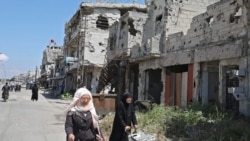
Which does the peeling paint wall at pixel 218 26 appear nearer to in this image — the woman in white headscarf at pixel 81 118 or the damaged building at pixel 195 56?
the damaged building at pixel 195 56

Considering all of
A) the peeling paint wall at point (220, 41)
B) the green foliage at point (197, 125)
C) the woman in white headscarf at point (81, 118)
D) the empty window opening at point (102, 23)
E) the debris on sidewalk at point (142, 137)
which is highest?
the empty window opening at point (102, 23)

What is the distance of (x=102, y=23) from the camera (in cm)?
4047

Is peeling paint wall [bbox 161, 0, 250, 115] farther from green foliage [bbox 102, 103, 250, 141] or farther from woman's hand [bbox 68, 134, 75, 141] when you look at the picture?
woman's hand [bbox 68, 134, 75, 141]

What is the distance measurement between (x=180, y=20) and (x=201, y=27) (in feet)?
14.0

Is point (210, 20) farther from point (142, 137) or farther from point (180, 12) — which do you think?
point (142, 137)

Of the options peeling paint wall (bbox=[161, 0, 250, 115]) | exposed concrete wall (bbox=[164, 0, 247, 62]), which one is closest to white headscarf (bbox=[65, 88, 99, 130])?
peeling paint wall (bbox=[161, 0, 250, 115])

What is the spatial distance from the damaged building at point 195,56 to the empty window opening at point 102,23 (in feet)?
53.5

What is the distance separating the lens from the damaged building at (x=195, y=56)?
12.3 metres

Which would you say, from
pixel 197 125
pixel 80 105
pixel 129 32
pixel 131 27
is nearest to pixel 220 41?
pixel 197 125

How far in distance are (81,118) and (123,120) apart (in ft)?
8.56

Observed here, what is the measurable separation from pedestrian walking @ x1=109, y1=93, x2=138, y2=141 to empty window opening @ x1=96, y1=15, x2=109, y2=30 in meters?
32.8

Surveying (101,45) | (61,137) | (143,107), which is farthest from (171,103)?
(101,45)

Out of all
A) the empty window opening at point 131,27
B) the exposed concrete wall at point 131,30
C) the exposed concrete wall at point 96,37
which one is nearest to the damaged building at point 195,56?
the exposed concrete wall at point 131,30

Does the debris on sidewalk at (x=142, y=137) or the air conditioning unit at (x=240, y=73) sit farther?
the air conditioning unit at (x=240, y=73)
